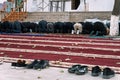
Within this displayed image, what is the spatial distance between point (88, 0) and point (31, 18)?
3.67 meters

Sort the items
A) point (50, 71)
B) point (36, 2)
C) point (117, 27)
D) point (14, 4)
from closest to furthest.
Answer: point (50, 71)
point (117, 27)
point (36, 2)
point (14, 4)

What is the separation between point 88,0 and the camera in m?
21.4

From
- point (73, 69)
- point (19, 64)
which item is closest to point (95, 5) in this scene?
point (19, 64)

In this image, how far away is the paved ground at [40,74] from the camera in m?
6.61

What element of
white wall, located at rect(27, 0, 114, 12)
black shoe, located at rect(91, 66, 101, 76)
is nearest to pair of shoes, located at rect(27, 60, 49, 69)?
black shoe, located at rect(91, 66, 101, 76)

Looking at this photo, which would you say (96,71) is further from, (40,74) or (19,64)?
(19,64)

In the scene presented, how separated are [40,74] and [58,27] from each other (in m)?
9.72

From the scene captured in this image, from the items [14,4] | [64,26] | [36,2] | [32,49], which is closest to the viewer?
[32,49]

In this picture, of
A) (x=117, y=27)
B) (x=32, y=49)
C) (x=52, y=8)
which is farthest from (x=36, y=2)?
(x=32, y=49)

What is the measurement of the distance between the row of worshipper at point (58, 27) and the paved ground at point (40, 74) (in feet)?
25.9

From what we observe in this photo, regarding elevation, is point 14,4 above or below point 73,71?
above

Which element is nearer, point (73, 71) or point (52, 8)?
point (73, 71)

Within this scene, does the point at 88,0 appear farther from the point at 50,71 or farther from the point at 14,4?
the point at 50,71

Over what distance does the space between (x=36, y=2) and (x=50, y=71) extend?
55.7 ft
